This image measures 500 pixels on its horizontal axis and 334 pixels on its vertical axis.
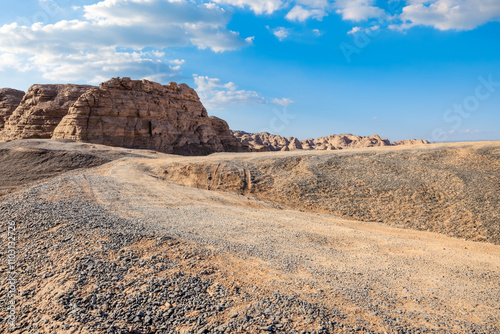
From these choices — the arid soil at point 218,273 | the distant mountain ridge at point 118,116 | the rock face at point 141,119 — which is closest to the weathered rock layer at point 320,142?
the rock face at point 141,119

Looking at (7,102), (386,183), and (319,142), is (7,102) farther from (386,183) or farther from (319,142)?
(319,142)

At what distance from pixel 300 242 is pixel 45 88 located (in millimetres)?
53363

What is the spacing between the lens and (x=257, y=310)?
408 cm

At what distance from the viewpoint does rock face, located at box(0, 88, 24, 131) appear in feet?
167

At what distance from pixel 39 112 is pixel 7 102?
13.7m

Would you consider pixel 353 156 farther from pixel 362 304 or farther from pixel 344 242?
pixel 362 304

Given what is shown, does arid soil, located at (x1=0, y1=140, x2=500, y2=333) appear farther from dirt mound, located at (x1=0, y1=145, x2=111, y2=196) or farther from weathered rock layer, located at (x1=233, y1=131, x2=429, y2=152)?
weathered rock layer, located at (x1=233, y1=131, x2=429, y2=152)

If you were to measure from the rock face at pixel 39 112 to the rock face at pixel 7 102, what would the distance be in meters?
5.27

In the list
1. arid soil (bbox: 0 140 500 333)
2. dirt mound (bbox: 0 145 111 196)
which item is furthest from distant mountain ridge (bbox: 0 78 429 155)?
arid soil (bbox: 0 140 500 333)

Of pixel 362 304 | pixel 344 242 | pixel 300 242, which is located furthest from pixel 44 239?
pixel 344 242

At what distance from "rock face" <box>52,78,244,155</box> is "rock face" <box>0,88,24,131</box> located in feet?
59.2

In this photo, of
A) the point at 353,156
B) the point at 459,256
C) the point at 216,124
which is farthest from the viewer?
the point at 216,124

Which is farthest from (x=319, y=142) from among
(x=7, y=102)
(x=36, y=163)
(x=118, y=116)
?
(x=36, y=163)

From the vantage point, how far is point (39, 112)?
145 feet
